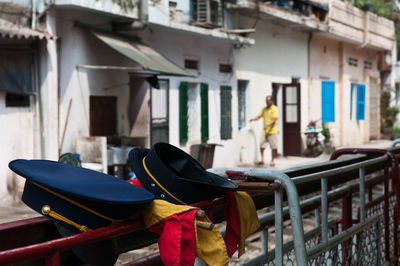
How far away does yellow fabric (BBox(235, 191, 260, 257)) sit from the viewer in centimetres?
220

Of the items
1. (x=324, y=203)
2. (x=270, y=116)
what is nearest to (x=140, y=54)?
(x=270, y=116)

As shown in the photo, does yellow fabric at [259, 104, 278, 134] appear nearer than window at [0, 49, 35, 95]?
No

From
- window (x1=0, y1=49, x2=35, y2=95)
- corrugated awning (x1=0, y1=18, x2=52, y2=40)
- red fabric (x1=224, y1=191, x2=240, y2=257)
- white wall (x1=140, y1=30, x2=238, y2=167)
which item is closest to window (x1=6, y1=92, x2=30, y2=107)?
window (x1=0, y1=49, x2=35, y2=95)

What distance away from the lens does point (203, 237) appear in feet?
6.25

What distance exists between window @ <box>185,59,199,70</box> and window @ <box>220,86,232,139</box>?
3.68ft

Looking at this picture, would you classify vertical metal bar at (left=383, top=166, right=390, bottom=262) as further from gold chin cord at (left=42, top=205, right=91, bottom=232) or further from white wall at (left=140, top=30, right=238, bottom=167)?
white wall at (left=140, top=30, right=238, bottom=167)

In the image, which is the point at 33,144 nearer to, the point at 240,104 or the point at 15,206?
the point at 15,206

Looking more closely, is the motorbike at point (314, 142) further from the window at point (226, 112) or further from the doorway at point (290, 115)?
the window at point (226, 112)

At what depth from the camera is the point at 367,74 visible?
2600 cm

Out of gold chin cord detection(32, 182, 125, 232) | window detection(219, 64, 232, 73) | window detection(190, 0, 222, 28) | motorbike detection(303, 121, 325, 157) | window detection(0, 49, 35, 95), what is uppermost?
window detection(190, 0, 222, 28)

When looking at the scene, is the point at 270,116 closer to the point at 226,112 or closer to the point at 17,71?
Result: the point at 226,112

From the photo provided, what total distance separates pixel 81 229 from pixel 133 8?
1024 cm

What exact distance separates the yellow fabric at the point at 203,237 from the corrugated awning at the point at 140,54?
8.49m

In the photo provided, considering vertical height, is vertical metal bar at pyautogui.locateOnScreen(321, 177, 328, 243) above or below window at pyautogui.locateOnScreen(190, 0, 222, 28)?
below
